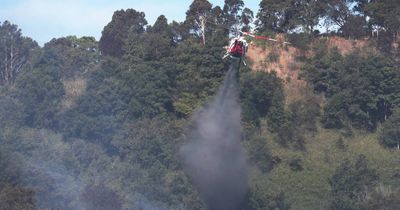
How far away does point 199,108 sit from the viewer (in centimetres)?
7569

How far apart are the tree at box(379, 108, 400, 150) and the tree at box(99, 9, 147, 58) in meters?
28.0

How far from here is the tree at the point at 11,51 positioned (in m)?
102

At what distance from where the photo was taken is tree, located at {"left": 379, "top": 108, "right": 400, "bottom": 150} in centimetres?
7262

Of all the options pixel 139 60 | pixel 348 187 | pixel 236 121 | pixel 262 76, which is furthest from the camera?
pixel 139 60

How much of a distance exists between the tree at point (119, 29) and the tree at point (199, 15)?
274 inches

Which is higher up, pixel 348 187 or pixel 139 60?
pixel 139 60

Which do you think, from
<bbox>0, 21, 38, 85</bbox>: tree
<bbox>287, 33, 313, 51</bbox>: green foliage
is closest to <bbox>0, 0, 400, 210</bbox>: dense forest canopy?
<bbox>287, 33, 313, 51</bbox>: green foliage

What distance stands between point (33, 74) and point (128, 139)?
16.4 meters

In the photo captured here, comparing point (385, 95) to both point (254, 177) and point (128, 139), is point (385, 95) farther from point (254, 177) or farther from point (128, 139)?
point (128, 139)

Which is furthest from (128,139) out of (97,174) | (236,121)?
(236,121)

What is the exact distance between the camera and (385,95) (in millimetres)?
75812

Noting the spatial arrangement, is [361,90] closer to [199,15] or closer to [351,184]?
[351,184]

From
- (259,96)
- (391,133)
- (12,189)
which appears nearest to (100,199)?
(12,189)

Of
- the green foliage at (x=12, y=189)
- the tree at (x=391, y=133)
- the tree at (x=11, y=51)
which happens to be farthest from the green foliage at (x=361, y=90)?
the tree at (x=11, y=51)
